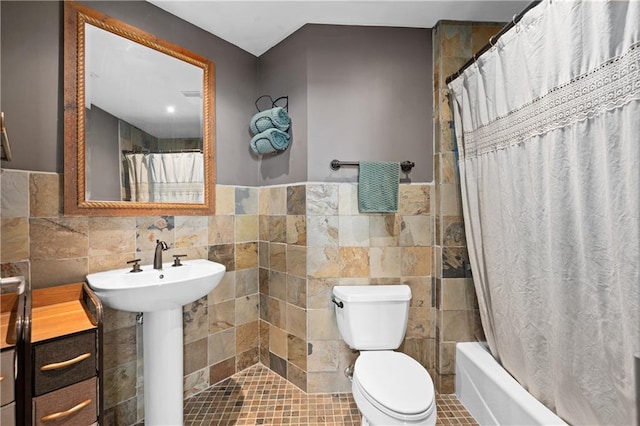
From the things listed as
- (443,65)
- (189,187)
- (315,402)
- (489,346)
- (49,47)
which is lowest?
(315,402)

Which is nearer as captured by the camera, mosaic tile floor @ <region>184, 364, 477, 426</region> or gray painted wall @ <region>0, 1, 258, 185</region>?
gray painted wall @ <region>0, 1, 258, 185</region>

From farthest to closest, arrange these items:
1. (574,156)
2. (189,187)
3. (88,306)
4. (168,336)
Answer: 1. (189,187)
2. (168,336)
3. (88,306)
4. (574,156)

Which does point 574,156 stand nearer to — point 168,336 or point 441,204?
point 441,204

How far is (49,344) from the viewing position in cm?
100

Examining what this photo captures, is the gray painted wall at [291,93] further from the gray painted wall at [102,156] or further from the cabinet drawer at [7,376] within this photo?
the cabinet drawer at [7,376]

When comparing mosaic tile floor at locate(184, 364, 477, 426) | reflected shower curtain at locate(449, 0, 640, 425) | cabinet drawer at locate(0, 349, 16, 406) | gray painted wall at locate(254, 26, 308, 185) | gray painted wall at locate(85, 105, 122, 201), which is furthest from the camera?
gray painted wall at locate(254, 26, 308, 185)

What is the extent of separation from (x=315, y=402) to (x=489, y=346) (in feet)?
3.64

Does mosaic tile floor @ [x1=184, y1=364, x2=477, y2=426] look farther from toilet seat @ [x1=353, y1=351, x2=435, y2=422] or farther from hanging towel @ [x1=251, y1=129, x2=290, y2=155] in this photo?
hanging towel @ [x1=251, y1=129, x2=290, y2=155]

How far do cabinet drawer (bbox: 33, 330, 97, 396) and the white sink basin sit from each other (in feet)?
0.53

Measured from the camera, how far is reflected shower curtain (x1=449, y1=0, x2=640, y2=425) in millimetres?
977

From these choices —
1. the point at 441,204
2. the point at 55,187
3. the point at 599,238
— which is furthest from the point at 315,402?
the point at 55,187

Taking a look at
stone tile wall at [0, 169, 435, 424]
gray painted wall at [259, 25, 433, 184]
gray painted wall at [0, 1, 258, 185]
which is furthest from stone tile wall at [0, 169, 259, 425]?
gray painted wall at [259, 25, 433, 184]

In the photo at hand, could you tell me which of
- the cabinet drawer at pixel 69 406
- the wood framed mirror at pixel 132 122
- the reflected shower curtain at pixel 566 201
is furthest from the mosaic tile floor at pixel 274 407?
the wood framed mirror at pixel 132 122

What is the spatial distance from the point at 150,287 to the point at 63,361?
0.35 metres
